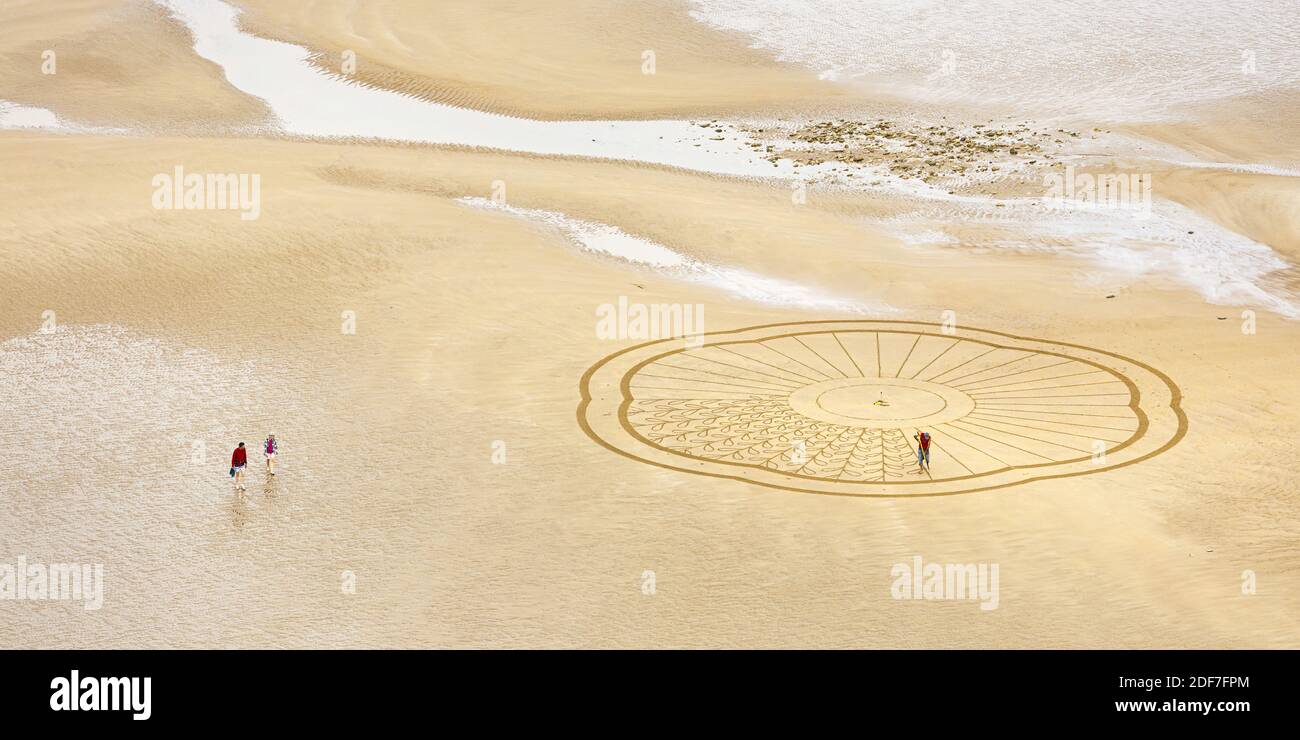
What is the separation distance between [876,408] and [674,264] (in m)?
10.1

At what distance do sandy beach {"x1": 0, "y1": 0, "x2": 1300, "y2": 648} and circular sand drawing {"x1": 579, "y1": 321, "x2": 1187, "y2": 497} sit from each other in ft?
0.92

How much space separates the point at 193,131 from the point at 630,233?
16.4 meters

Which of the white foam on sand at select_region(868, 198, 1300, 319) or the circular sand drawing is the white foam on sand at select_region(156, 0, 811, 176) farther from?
the circular sand drawing

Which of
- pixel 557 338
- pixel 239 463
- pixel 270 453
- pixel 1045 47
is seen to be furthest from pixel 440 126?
pixel 239 463

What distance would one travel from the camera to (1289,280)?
118 ft

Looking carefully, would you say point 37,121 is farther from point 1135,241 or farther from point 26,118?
point 1135,241

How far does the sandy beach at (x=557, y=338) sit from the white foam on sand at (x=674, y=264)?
0.45ft

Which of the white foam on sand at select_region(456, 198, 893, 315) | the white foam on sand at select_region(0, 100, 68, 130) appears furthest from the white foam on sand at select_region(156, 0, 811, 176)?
the white foam on sand at select_region(456, 198, 893, 315)

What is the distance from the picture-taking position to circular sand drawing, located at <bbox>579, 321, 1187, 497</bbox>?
77.6ft

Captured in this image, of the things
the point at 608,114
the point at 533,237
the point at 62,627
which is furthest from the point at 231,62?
the point at 62,627

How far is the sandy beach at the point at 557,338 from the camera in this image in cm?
1986

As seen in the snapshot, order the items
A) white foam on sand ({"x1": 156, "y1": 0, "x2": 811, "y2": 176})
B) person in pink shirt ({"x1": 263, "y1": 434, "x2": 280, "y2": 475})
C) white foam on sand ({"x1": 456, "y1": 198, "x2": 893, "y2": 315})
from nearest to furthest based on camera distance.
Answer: person in pink shirt ({"x1": 263, "y1": 434, "x2": 280, "y2": 475})
white foam on sand ({"x1": 456, "y1": 198, "x2": 893, "y2": 315})
white foam on sand ({"x1": 156, "y1": 0, "x2": 811, "y2": 176})

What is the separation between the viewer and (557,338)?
29234 millimetres

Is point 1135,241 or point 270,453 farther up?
point 1135,241
